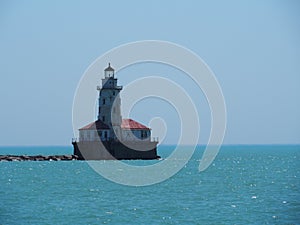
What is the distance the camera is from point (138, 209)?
4078 cm

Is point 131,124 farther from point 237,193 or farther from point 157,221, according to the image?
point 157,221

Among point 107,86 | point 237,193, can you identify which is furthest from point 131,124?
point 237,193

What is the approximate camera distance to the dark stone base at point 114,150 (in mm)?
91750

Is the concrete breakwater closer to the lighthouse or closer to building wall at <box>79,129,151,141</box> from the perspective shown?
the lighthouse

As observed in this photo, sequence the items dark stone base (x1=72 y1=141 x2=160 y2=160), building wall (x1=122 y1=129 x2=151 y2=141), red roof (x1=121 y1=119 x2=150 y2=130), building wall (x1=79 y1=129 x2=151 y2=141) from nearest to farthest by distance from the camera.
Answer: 1. building wall (x1=79 y1=129 x2=151 y2=141)
2. dark stone base (x1=72 y1=141 x2=160 y2=160)
3. building wall (x1=122 y1=129 x2=151 y2=141)
4. red roof (x1=121 y1=119 x2=150 y2=130)

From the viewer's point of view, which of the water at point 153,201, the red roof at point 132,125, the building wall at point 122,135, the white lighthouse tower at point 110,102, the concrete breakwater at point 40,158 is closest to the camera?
the water at point 153,201

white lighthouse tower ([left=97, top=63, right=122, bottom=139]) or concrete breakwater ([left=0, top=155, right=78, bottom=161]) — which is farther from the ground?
white lighthouse tower ([left=97, top=63, right=122, bottom=139])

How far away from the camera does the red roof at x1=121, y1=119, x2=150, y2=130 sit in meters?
93.2

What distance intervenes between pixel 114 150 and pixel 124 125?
3412 millimetres

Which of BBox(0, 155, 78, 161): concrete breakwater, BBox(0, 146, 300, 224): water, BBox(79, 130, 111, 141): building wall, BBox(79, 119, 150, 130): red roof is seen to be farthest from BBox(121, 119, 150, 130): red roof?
BBox(0, 146, 300, 224): water

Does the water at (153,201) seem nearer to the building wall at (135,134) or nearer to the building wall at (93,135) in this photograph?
the building wall at (93,135)

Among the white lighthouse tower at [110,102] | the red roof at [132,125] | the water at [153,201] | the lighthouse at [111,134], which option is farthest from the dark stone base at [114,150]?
the water at [153,201]

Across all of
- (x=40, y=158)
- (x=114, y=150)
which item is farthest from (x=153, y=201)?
(x=40, y=158)

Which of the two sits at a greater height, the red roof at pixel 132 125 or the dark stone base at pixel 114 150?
the red roof at pixel 132 125
